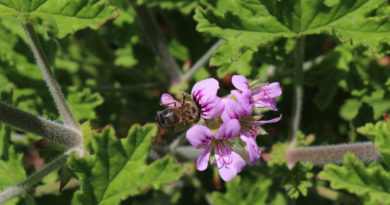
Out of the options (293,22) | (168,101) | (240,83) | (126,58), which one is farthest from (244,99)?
(126,58)

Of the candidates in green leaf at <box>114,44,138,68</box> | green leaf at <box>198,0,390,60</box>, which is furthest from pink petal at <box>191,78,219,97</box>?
green leaf at <box>114,44,138,68</box>

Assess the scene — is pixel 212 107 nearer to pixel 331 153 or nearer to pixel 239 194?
pixel 331 153

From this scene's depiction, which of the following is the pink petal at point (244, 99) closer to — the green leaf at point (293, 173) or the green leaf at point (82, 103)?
the green leaf at point (293, 173)

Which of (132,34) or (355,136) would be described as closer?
(355,136)

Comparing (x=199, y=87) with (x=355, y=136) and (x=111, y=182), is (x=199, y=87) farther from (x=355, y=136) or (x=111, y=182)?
(x=355, y=136)

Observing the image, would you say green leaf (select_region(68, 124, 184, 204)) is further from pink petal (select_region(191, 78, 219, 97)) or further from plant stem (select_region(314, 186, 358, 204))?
plant stem (select_region(314, 186, 358, 204))

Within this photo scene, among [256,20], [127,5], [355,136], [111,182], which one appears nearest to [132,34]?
[127,5]
